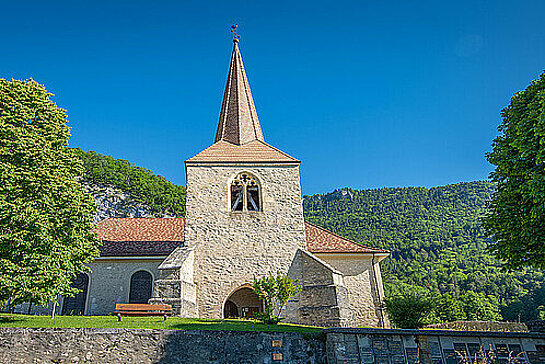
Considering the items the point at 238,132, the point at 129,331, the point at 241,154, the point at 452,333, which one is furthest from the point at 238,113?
the point at 452,333

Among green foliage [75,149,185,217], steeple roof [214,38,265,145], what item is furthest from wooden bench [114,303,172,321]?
green foliage [75,149,185,217]

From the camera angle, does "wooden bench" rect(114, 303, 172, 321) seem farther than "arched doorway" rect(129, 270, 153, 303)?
No

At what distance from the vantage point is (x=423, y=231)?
240ft

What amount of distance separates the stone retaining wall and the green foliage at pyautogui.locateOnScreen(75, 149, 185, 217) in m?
41.5

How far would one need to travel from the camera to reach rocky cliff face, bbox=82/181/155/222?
5075 cm

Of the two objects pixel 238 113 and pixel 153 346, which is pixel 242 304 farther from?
pixel 238 113

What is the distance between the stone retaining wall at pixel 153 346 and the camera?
36.0ft

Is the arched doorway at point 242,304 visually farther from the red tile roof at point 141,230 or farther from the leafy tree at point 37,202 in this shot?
the leafy tree at point 37,202

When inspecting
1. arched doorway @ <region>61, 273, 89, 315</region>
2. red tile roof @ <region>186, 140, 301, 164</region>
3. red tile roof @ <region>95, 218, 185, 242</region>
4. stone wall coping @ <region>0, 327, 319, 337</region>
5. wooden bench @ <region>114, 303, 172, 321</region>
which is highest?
red tile roof @ <region>186, 140, 301, 164</region>

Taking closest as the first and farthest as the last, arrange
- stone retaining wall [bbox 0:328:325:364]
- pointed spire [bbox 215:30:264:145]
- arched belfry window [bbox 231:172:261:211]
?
stone retaining wall [bbox 0:328:325:364] < arched belfry window [bbox 231:172:261:211] < pointed spire [bbox 215:30:264:145]

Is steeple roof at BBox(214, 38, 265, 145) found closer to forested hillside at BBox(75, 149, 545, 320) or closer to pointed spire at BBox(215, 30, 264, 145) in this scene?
pointed spire at BBox(215, 30, 264, 145)

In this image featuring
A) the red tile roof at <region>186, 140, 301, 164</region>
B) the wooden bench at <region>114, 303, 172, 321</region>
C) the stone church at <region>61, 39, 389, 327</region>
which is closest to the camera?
the wooden bench at <region>114, 303, 172, 321</region>

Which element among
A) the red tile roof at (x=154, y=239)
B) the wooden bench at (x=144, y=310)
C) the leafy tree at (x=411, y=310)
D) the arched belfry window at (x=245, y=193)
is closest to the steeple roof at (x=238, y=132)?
the arched belfry window at (x=245, y=193)

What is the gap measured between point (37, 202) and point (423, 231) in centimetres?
7128
